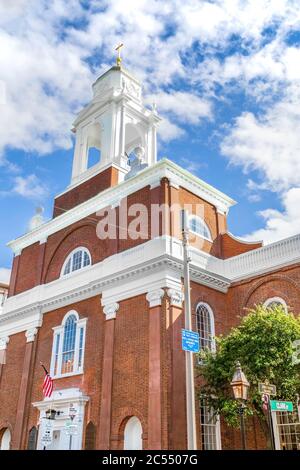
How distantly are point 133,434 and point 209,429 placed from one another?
9.85 feet

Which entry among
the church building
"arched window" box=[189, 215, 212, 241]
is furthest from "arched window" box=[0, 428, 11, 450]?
"arched window" box=[189, 215, 212, 241]

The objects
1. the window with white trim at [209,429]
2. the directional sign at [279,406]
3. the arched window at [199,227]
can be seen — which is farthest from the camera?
the arched window at [199,227]

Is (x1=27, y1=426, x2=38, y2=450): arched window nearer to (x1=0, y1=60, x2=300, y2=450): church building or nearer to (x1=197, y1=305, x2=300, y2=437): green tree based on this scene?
(x1=0, y1=60, x2=300, y2=450): church building

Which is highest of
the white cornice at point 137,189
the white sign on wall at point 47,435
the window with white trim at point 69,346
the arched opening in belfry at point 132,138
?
the arched opening in belfry at point 132,138

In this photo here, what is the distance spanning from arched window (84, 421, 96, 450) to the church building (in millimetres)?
57

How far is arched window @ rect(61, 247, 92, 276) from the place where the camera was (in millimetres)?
24480

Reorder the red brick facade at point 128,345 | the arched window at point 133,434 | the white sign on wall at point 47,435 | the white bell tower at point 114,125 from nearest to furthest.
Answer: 1. the white sign on wall at point 47,435
2. the red brick facade at point 128,345
3. the arched window at point 133,434
4. the white bell tower at point 114,125

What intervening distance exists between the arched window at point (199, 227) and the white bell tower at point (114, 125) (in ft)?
16.9

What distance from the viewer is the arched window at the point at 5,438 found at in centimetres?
2367

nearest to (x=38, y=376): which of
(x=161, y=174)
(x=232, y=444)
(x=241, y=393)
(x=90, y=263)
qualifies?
(x=90, y=263)

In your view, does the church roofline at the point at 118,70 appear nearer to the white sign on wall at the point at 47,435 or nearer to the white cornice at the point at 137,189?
the white cornice at the point at 137,189

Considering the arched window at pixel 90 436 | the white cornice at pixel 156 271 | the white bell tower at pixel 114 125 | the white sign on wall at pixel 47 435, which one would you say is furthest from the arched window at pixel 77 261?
the white sign on wall at pixel 47 435

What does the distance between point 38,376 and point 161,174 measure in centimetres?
1175

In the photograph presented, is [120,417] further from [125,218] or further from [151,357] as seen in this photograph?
[125,218]
